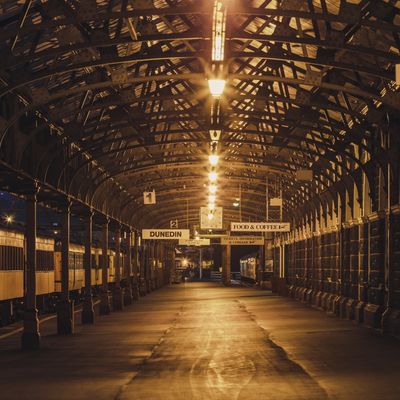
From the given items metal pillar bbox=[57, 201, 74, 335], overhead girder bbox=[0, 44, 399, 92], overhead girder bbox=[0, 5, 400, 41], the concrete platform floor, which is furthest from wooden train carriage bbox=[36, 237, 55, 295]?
overhead girder bbox=[0, 5, 400, 41]

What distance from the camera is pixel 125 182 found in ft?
142

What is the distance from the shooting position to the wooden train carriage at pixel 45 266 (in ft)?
132

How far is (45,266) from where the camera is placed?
42250 millimetres

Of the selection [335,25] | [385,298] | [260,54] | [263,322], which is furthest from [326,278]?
[260,54]

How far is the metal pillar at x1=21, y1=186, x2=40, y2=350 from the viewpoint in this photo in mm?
23453

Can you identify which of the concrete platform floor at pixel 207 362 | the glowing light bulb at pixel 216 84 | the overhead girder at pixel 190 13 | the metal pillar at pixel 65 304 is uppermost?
the overhead girder at pixel 190 13

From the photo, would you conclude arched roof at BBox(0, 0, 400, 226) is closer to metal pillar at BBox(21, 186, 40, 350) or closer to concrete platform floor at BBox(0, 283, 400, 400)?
metal pillar at BBox(21, 186, 40, 350)

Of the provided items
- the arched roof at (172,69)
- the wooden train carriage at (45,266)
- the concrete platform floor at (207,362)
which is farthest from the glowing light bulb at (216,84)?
the wooden train carriage at (45,266)

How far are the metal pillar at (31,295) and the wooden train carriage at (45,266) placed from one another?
15749 mm

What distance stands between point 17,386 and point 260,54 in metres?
6.96

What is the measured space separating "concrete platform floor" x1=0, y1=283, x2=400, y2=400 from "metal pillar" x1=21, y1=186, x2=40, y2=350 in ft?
1.18

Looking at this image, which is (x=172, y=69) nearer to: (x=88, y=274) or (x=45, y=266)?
(x=88, y=274)

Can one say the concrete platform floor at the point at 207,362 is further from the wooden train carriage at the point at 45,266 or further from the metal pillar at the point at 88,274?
the wooden train carriage at the point at 45,266

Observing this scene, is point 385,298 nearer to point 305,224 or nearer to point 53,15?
point 53,15
